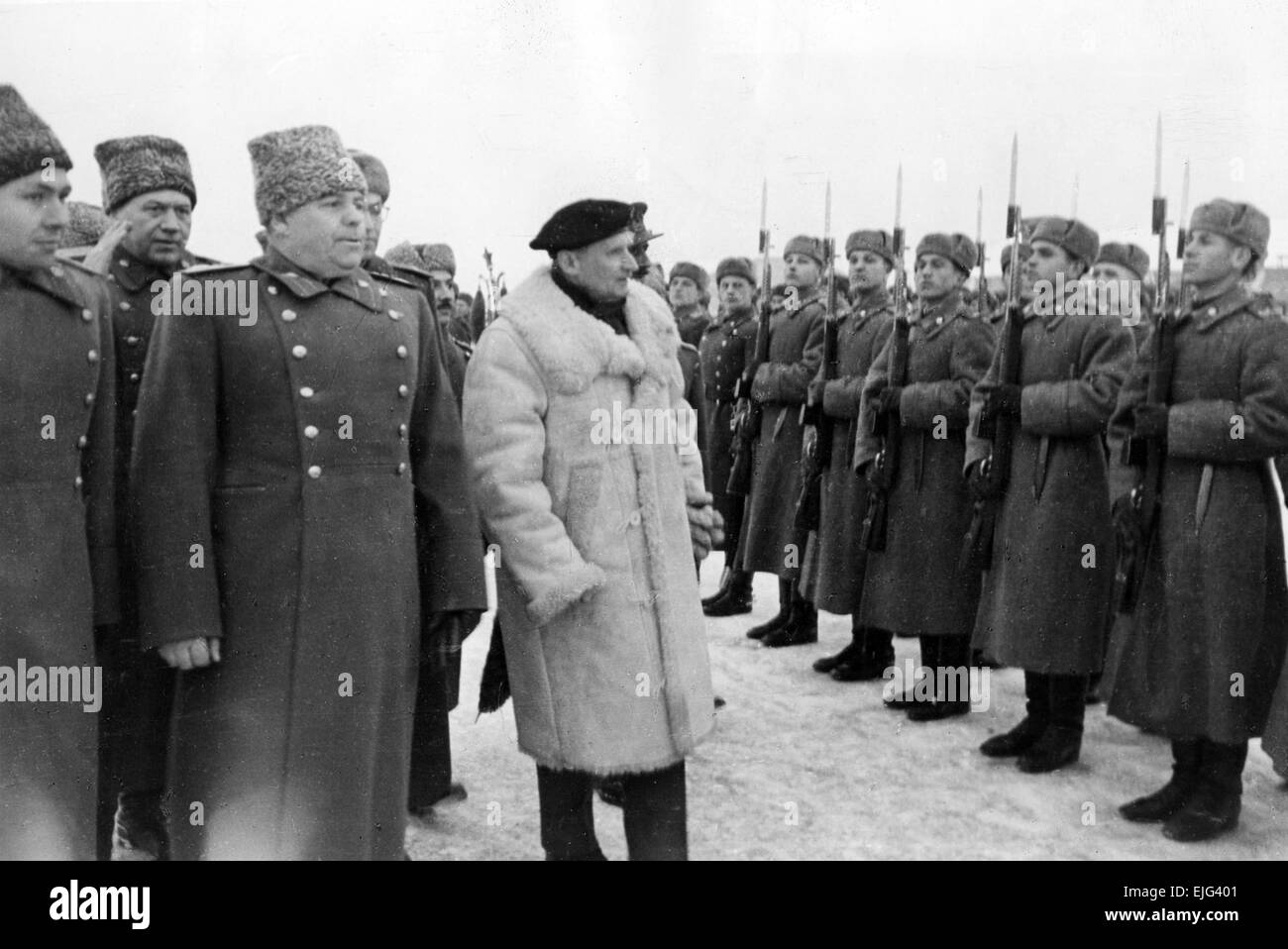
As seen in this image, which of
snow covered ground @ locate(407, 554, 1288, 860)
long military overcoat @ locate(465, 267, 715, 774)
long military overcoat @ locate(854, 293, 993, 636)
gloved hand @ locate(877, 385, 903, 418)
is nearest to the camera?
long military overcoat @ locate(465, 267, 715, 774)

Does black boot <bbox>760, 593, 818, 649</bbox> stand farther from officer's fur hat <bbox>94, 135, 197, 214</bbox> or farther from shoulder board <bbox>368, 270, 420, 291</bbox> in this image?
officer's fur hat <bbox>94, 135, 197, 214</bbox>

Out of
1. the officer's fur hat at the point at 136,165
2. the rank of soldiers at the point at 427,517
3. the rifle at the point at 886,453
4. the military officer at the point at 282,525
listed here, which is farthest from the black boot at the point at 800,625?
the officer's fur hat at the point at 136,165

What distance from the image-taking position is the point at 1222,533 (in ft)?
13.8

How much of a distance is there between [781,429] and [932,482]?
1.57 metres

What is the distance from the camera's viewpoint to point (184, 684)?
2885mm

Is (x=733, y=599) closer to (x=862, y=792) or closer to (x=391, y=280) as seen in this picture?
(x=862, y=792)

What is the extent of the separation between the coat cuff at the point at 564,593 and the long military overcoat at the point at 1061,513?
8.15 ft

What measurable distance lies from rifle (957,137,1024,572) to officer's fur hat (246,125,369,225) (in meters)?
3.17

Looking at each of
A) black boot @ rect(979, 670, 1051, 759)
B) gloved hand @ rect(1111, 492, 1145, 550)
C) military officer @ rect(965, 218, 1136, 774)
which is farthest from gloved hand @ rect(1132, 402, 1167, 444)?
black boot @ rect(979, 670, 1051, 759)

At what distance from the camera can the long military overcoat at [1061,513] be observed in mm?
4867

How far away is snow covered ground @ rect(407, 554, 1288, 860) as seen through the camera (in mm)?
4070
